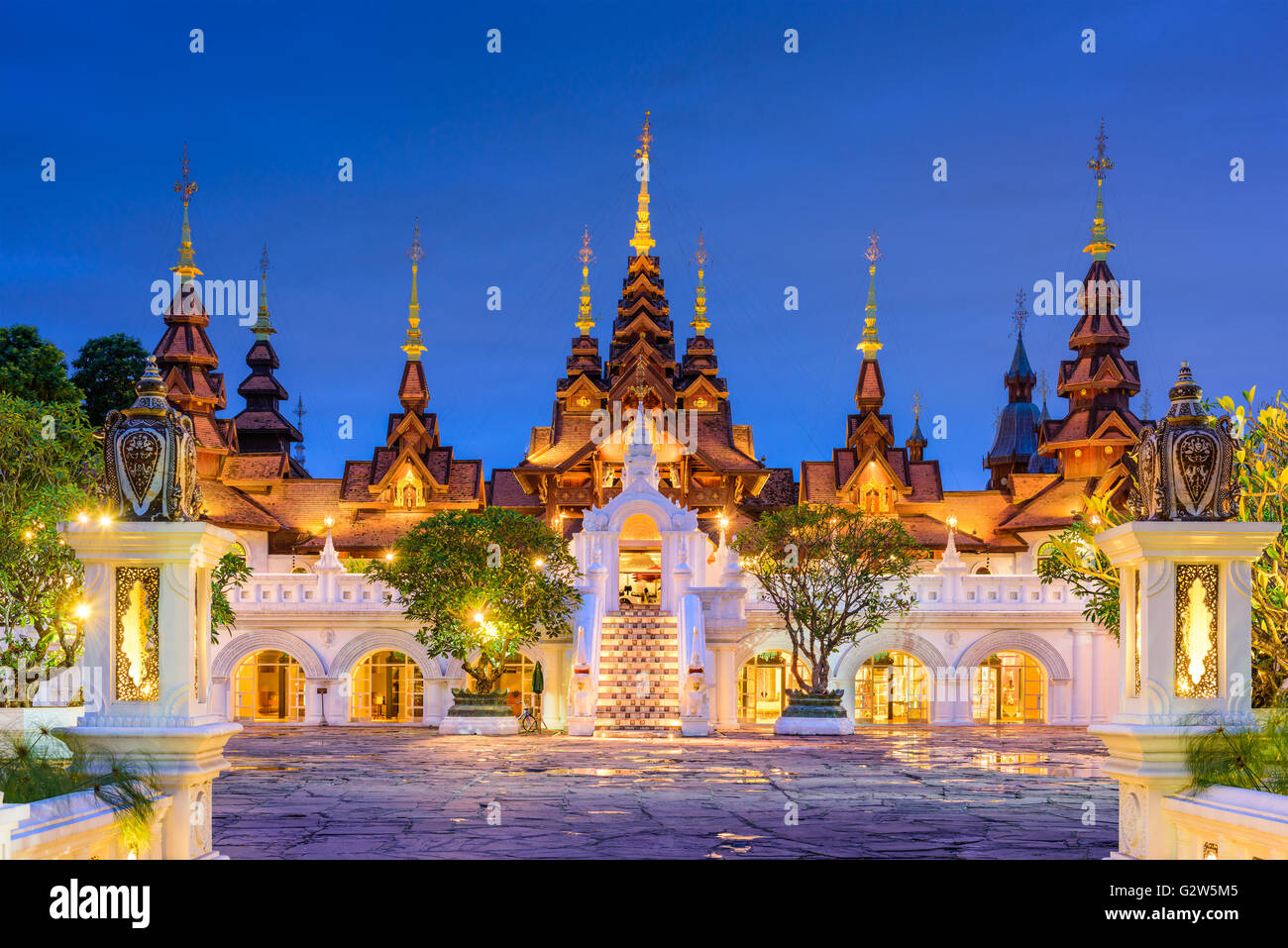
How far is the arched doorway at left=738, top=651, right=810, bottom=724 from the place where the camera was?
133ft

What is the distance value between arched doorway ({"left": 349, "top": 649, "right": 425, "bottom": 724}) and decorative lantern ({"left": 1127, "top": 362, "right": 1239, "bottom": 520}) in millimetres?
30814

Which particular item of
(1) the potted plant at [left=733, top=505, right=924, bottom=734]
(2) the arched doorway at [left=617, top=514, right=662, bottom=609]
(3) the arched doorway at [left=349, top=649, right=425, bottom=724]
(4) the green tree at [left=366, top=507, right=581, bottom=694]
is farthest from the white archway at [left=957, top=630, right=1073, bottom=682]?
(3) the arched doorway at [left=349, top=649, right=425, bottom=724]

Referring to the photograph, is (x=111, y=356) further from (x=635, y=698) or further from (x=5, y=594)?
(x=5, y=594)

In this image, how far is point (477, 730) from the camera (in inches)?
Answer: 1278

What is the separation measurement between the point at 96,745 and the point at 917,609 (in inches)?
1172

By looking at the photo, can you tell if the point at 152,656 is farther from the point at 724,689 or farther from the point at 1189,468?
the point at 724,689

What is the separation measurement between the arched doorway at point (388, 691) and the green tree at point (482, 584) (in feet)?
19.8

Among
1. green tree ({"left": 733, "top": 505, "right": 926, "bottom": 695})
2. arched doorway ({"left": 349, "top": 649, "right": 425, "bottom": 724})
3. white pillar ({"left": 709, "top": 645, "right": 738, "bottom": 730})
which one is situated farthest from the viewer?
arched doorway ({"left": 349, "top": 649, "right": 425, "bottom": 724})

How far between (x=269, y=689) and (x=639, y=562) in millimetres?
13766

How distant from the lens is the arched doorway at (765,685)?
133 feet

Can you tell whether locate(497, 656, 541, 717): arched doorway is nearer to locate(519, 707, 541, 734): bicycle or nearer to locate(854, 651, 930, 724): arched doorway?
locate(519, 707, 541, 734): bicycle

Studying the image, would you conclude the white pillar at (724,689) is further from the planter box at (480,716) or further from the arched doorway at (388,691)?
the arched doorway at (388,691)

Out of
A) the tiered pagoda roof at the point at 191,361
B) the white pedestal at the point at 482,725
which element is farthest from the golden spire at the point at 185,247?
the white pedestal at the point at 482,725
